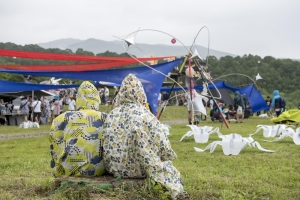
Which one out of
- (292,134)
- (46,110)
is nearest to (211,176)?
(292,134)

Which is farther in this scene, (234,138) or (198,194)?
(234,138)

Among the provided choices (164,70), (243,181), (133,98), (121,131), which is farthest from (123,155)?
(164,70)

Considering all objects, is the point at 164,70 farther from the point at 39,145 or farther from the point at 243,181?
the point at 243,181

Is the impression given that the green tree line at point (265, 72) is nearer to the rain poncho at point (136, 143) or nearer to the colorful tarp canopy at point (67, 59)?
the colorful tarp canopy at point (67, 59)

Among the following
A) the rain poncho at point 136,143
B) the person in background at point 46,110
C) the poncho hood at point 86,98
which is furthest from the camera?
the person in background at point 46,110

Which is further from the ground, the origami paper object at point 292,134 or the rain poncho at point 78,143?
the rain poncho at point 78,143

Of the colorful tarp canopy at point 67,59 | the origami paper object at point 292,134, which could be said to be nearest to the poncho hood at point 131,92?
the origami paper object at point 292,134

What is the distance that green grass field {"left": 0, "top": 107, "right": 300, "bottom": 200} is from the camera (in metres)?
4.78

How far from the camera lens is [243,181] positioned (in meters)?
5.58

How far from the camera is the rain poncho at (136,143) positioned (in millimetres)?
4461

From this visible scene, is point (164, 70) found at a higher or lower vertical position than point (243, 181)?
higher

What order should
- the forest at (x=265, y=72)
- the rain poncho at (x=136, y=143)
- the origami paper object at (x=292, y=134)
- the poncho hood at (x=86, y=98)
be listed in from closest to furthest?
1. the rain poncho at (x=136, y=143)
2. the poncho hood at (x=86, y=98)
3. the origami paper object at (x=292, y=134)
4. the forest at (x=265, y=72)

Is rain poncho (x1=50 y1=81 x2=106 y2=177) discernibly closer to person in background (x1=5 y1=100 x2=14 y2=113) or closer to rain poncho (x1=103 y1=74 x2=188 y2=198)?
rain poncho (x1=103 y1=74 x2=188 y2=198)

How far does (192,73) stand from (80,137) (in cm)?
987
